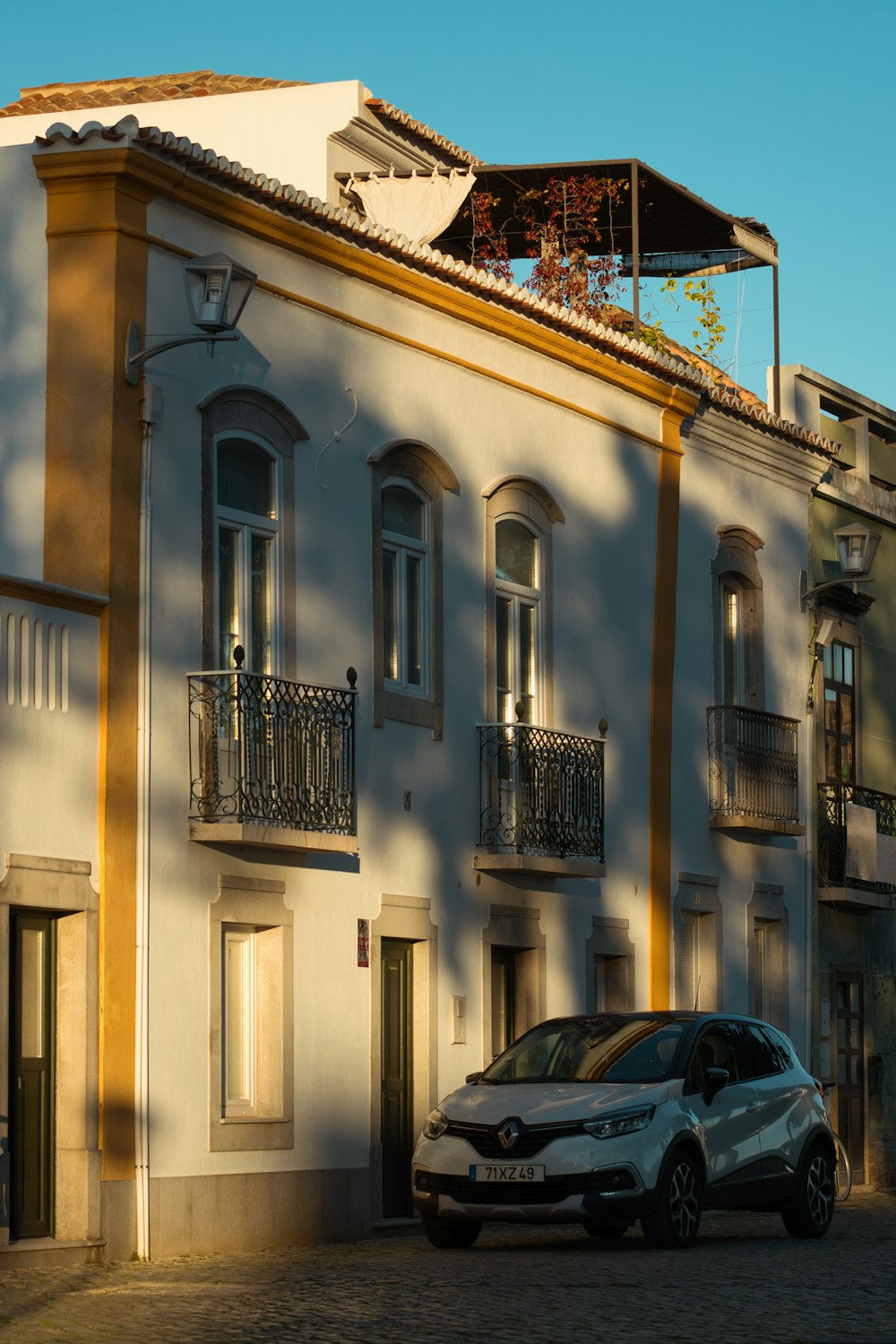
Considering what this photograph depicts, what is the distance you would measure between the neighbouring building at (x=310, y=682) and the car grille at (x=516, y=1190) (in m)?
2.11

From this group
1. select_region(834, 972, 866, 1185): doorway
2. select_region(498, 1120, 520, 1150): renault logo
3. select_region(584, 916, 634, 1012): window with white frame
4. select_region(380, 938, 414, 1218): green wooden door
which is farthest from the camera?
select_region(834, 972, 866, 1185): doorway

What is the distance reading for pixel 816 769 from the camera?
1123 inches

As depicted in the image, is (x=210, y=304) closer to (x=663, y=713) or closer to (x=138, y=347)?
(x=138, y=347)

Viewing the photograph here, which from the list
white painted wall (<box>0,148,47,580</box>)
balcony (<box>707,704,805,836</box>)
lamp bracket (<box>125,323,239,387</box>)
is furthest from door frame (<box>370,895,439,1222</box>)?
balcony (<box>707,704,805,836</box>)

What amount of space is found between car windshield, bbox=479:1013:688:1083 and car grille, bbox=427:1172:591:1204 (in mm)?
1163

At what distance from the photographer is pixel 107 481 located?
17.0 meters

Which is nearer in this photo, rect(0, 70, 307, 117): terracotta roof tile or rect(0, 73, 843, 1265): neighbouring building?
rect(0, 73, 843, 1265): neighbouring building

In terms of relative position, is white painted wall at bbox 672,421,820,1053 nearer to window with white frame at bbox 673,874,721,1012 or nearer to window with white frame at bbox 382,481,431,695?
window with white frame at bbox 673,874,721,1012

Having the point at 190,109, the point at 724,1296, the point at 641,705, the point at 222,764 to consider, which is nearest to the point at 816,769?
the point at 641,705

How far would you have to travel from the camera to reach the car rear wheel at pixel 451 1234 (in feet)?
55.9

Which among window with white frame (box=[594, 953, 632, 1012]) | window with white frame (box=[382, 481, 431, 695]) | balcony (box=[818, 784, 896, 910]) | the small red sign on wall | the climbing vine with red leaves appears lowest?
window with white frame (box=[594, 953, 632, 1012])

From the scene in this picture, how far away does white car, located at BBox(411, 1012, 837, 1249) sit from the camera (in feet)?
52.4

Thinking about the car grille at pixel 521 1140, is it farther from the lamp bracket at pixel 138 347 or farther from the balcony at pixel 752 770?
the balcony at pixel 752 770

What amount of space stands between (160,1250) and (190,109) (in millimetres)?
13925
